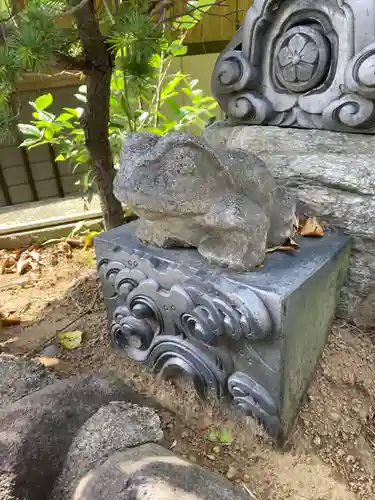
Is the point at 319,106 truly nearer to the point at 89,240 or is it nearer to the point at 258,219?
the point at 258,219

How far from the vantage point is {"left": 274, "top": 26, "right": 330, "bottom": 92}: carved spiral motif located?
4.77 ft

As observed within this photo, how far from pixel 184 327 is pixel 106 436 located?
14.2 inches

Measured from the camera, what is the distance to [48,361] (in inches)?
62.7

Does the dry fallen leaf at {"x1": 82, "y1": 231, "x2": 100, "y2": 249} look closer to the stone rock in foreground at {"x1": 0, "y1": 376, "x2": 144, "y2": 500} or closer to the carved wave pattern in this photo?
the carved wave pattern

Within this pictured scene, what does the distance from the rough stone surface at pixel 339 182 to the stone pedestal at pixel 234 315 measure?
2.6 inches

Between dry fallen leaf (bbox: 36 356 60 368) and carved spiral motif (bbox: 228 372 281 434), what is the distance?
2.20ft

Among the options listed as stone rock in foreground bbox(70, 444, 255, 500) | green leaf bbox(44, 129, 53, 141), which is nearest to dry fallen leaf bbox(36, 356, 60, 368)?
stone rock in foreground bbox(70, 444, 255, 500)

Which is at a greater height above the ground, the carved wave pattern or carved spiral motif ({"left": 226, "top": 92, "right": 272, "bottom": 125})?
carved spiral motif ({"left": 226, "top": 92, "right": 272, "bottom": 125})

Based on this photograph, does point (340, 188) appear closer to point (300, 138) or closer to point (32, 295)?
point (300, 138)

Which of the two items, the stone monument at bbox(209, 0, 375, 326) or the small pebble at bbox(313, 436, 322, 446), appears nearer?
the small pebble at bbox(313, 436, 322, 446)

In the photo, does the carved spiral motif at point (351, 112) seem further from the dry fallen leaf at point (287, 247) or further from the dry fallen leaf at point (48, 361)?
the dry fallen leaf at point (48, 361)

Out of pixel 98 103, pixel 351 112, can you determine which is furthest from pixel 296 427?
pixel 98 103

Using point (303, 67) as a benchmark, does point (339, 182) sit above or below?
below

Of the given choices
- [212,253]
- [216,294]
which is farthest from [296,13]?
[216,294]
